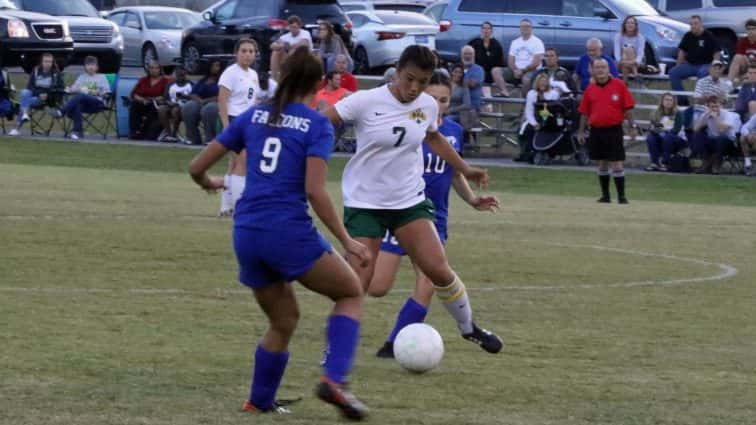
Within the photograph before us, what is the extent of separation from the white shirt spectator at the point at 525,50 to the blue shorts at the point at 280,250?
23495 millimetres

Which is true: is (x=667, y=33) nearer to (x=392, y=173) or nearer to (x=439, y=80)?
(x=439, y=80)

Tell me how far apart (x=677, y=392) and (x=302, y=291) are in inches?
184

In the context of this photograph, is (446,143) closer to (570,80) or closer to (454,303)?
(454,303)

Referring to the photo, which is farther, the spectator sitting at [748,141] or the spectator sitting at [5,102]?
the spectator sitting at [5,102]

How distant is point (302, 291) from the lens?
12.5m

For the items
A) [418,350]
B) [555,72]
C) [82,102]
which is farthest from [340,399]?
[82,102]

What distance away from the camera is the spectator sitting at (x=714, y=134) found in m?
25.9

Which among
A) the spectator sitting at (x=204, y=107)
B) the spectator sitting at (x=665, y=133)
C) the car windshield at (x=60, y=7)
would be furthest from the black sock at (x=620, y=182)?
the car windshield at (x=60, y=7)

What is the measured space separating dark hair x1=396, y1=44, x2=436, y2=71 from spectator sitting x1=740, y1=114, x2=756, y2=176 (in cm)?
1813

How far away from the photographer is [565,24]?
106 feet

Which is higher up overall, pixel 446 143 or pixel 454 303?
pixel 446 143

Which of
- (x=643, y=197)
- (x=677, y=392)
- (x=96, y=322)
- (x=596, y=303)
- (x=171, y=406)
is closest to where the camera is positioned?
(x=171, y=406)

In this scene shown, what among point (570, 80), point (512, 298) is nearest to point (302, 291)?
point (512, 298)

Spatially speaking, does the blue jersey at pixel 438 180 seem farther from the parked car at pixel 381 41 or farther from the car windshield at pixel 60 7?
the car windshield at pixel 60 7
